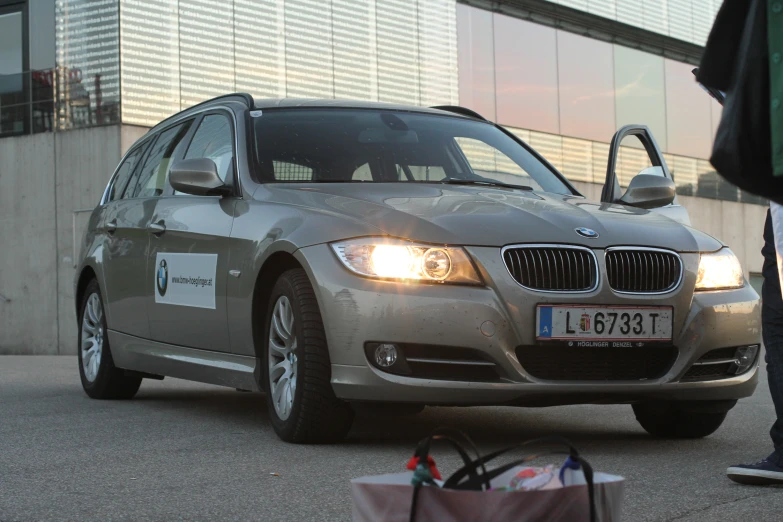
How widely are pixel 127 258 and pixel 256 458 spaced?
2671mm

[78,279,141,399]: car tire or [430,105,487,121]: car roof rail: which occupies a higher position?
[430,105,487,121]: car roof rail

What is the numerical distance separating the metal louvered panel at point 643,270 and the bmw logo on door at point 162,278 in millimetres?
2509

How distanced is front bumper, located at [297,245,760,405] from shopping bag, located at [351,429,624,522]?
270 cm

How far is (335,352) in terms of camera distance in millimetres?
5098

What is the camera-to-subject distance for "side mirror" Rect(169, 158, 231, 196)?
20.3 ft

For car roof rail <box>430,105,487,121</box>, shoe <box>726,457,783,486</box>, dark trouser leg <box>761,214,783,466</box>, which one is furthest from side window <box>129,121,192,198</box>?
shoe <box>726,457,783,486</box>

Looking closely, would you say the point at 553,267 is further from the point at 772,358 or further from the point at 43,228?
the point at 43,228

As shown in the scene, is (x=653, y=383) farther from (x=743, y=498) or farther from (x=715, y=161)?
(x=715, y=161)

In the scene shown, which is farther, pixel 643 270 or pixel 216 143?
pixel 216 143

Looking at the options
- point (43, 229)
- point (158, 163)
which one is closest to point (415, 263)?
point (158, 163)

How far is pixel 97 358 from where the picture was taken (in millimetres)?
7840

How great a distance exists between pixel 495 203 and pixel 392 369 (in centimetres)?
94

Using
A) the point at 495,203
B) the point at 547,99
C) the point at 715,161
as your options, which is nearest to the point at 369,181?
the point at 495,203

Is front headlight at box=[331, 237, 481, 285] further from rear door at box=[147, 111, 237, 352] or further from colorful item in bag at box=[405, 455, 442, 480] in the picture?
colorful item in bag at box=[405, 455, 442, 480]
